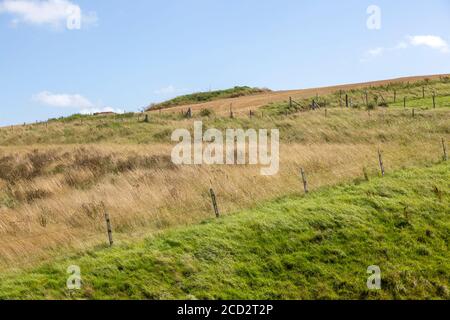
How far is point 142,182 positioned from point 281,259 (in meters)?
7.87

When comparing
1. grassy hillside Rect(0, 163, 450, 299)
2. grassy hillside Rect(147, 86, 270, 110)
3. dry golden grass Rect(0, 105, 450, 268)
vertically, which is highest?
grassy hillside Rect(147, 86, 270, 110)

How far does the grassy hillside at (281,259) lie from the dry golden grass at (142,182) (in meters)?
1.37

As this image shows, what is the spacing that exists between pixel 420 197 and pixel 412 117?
19243mm

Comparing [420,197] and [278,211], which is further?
[420,197]

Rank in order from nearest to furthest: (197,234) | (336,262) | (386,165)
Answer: (336,262) < (197,234) < (386,165)

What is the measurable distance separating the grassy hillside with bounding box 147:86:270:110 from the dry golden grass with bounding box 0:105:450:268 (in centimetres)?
3507

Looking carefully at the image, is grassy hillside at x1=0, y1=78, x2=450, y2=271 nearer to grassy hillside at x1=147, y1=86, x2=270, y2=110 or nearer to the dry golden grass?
the dry golden grass

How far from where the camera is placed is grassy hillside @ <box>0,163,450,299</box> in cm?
927

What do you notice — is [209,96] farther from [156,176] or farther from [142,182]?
[142,182]

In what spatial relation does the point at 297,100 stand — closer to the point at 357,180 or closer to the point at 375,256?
the point at 357,180

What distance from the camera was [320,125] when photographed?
30453 millimetres

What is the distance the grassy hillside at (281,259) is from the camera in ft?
30.4

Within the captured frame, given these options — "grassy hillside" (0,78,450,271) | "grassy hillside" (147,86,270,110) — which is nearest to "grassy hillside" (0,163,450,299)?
"grassy hillside" (0,78,450,271)
